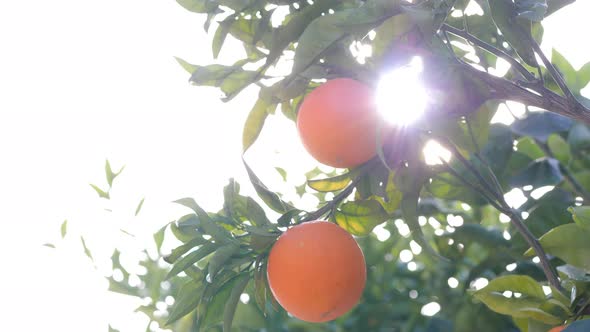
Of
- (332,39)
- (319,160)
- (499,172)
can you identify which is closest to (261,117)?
(319,160)

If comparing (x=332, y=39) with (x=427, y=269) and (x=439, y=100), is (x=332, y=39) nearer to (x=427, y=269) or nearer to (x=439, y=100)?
(x=439, y=100)

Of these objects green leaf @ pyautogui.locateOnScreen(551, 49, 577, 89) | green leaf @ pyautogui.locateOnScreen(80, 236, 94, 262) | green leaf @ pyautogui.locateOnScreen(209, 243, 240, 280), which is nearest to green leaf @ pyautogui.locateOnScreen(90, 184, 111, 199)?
green leaf @ pyautogui.locateOnScreen(80, 236, 94, 262)

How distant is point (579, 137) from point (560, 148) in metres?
0.11

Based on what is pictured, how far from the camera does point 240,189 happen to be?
3.38ft

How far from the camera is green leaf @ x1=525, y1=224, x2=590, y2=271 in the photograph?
963mm

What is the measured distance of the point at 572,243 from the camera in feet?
3.19

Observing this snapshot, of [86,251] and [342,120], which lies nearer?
[342,120]

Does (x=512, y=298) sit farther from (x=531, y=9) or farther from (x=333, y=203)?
(x=531, y=9)

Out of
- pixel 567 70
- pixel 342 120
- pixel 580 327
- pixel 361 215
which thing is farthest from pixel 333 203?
pixel 567 70

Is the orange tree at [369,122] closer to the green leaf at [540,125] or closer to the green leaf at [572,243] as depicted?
the green leaf at [572,243]

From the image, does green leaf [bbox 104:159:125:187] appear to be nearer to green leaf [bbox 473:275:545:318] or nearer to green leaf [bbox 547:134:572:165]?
green leaf [bbox 473:275:545:318]

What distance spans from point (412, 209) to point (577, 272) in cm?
25

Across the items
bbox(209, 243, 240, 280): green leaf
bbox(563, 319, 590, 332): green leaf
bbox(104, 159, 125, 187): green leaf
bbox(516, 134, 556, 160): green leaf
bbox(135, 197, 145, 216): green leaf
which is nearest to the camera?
bbox(563, 319, 590, 332): green leaf

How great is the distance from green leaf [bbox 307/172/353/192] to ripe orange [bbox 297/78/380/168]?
10cm
